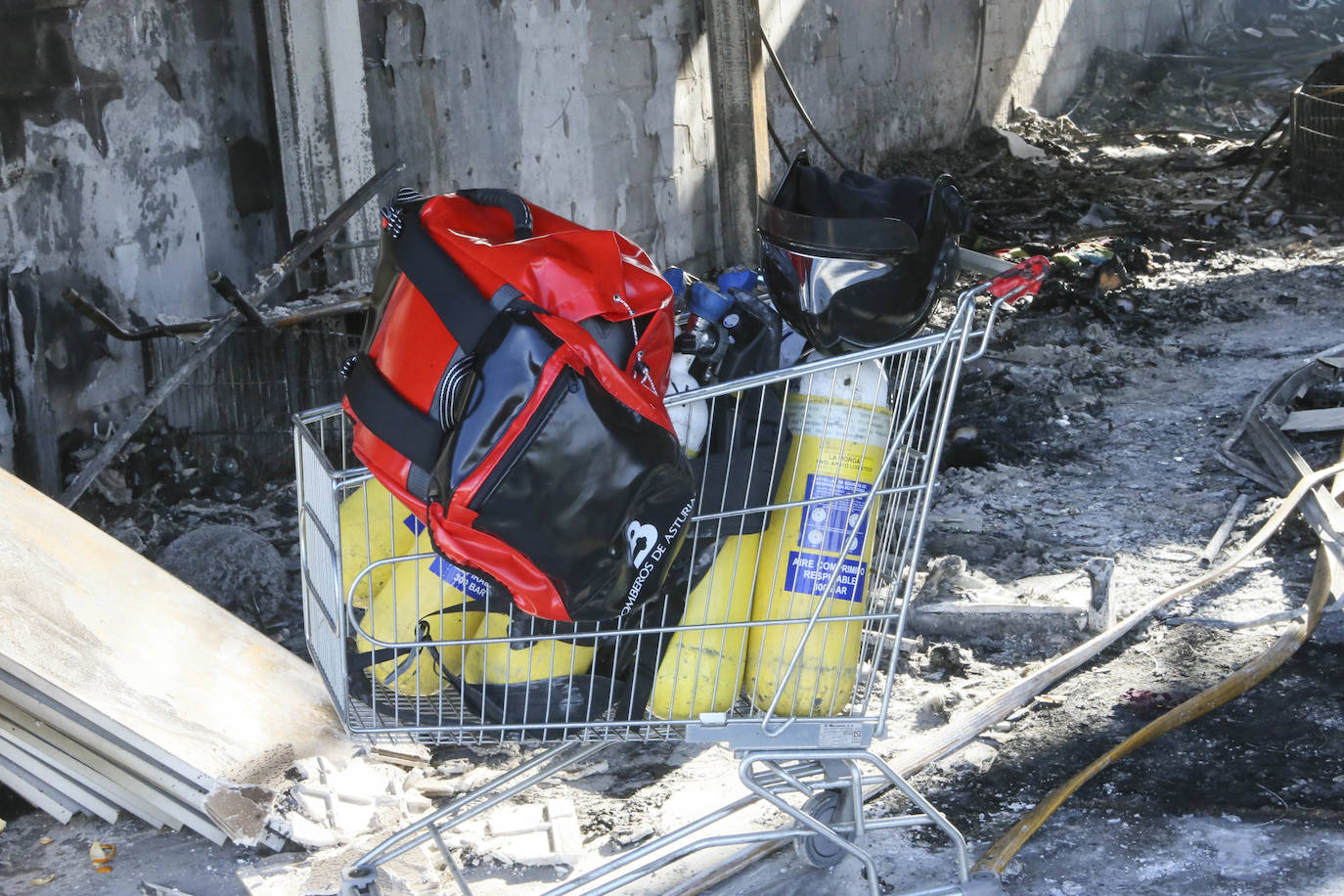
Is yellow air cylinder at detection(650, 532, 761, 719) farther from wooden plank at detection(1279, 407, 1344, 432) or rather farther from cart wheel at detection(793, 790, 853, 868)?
wooden plank at detection(1279, 407, 1344, 432)

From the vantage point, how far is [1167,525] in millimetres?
4500

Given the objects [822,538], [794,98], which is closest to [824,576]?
[822,538]

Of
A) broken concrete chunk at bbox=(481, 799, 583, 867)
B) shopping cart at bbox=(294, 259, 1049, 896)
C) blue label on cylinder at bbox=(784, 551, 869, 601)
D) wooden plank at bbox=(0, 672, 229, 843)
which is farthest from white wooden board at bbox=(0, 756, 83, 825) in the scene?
blue label on cylinder at bbox=(784, 551, 869, 601)

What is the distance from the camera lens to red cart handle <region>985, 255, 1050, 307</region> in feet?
6.97

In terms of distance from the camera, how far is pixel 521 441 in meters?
1.86

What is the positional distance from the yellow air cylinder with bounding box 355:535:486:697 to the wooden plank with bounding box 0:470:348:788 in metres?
0.80

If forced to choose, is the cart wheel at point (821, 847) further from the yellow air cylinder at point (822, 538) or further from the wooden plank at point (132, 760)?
the wooden plank at point (132, 760)

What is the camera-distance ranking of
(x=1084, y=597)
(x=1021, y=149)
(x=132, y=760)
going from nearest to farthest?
(x=132, y=760) < (x=1084, y=597) < (x=1021, y=149)

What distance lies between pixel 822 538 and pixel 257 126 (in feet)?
12.2

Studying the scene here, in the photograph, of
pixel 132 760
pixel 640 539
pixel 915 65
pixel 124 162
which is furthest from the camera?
pixel 915 65

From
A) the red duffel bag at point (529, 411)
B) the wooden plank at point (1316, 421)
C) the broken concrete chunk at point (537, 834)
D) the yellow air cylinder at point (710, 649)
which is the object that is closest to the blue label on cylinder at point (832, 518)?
the yellow air cylinder at point (710, 649)

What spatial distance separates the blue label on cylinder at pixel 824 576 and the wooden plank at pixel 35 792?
1878 mm

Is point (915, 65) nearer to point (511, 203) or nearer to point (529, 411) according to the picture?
point (511, 203)

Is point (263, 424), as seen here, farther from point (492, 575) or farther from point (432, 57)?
point (492, 575)
